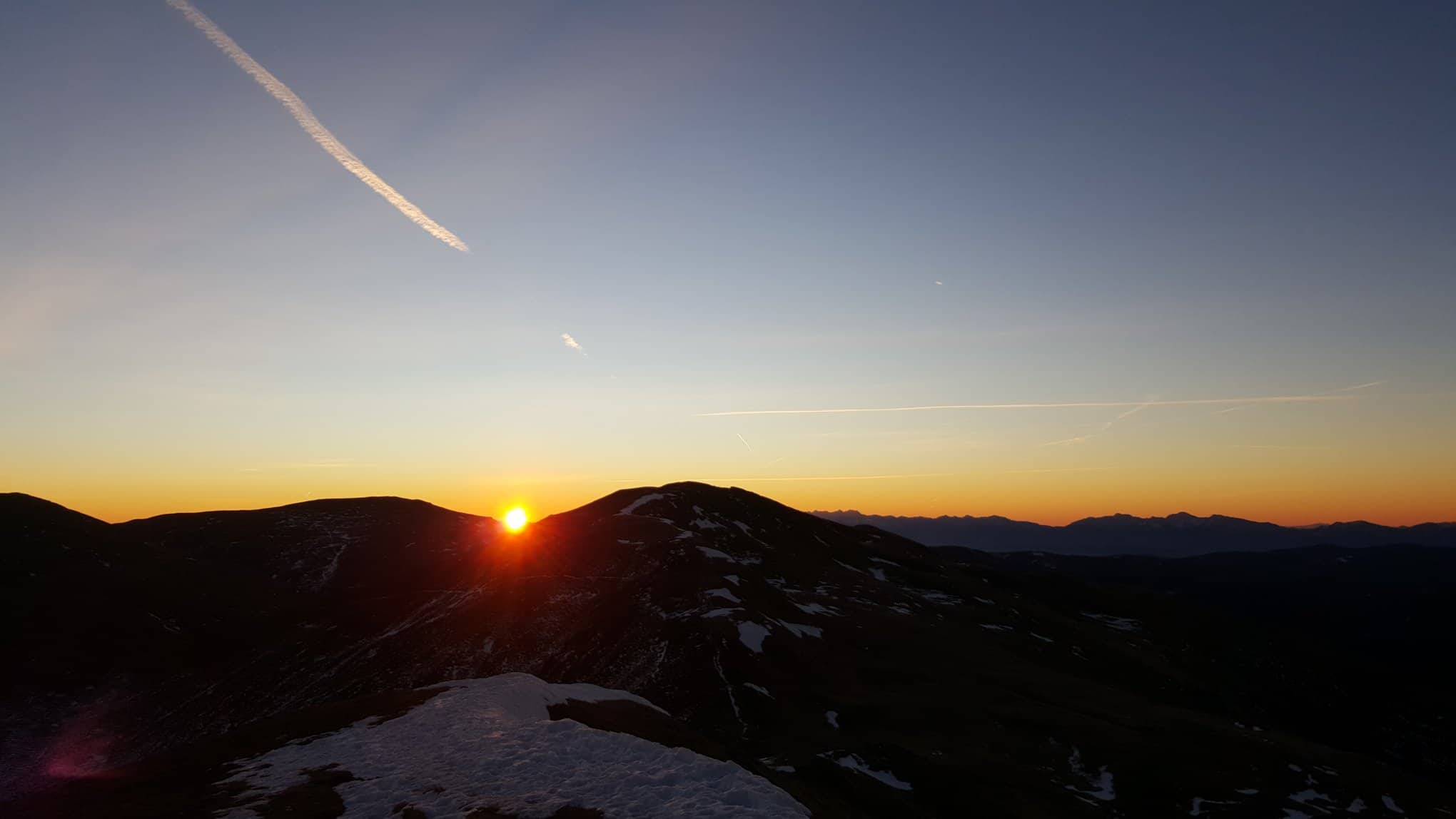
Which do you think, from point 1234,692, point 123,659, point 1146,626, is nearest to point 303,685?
point 123,659

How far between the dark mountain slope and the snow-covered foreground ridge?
6.37 m

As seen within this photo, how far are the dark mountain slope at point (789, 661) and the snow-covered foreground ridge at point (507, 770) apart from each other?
20.9 ft

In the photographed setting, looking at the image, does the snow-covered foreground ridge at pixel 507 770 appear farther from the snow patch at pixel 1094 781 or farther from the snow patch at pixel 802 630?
the snow patch at pixel 802 630

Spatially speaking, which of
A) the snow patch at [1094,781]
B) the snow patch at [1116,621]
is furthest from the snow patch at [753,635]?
the snow patch at [1116,621]

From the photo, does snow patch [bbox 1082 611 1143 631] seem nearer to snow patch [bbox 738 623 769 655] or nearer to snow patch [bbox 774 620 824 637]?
snow patch [bbox 774 620 824 637]

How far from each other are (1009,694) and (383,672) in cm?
8493

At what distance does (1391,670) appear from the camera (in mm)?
192875

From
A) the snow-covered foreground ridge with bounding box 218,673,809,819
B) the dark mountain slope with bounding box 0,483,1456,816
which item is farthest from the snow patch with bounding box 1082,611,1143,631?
the snow-covered foreground ridge with bounding box 218,673,809,819

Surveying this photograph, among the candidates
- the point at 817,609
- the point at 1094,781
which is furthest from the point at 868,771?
the point at 817,609

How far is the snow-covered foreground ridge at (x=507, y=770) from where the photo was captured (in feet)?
77.5

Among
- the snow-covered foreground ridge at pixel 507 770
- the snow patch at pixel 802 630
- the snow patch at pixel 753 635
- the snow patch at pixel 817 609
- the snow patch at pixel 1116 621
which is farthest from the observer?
the snow patch at pixel 1116 621

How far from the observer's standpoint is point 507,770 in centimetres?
2694

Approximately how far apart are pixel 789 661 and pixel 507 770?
66782 millimetres

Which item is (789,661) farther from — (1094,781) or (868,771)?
(1094,781)
